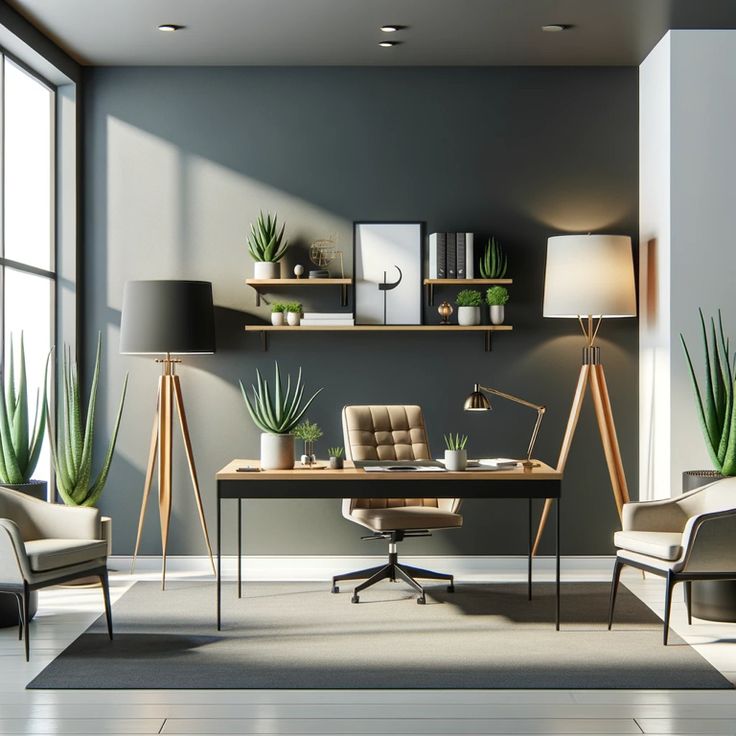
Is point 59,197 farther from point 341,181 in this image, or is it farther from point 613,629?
point 613,629

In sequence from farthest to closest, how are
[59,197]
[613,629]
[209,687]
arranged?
[59,197] < [613,629] < [209,687]

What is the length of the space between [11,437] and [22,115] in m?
1.91

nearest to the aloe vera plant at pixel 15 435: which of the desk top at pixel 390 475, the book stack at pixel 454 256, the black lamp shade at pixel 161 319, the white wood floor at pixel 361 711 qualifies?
the black lamp shade at pixel 161 319

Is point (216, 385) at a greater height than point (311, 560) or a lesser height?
greater

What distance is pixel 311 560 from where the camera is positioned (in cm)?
605

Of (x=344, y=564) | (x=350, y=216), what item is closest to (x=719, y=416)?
(x=344, y=564)

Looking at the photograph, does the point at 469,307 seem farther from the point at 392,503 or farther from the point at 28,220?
the point at 28,220

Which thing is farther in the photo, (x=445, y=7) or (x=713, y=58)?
(x=713, y=58)

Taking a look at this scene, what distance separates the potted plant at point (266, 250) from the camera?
232 inches

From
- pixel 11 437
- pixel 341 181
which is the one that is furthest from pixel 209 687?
pixel 341 181

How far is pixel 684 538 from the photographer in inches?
168

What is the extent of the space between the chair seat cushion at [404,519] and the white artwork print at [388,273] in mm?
1369

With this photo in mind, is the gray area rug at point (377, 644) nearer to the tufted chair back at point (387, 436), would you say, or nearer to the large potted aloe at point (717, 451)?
the large potted aloe at point (717, 451)

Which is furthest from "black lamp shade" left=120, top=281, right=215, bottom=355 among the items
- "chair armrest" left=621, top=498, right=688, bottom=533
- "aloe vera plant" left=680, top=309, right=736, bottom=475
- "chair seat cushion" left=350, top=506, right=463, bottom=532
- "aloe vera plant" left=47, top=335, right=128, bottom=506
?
"aloe vera plant" left=680, top=309, right=736, bottom=475
